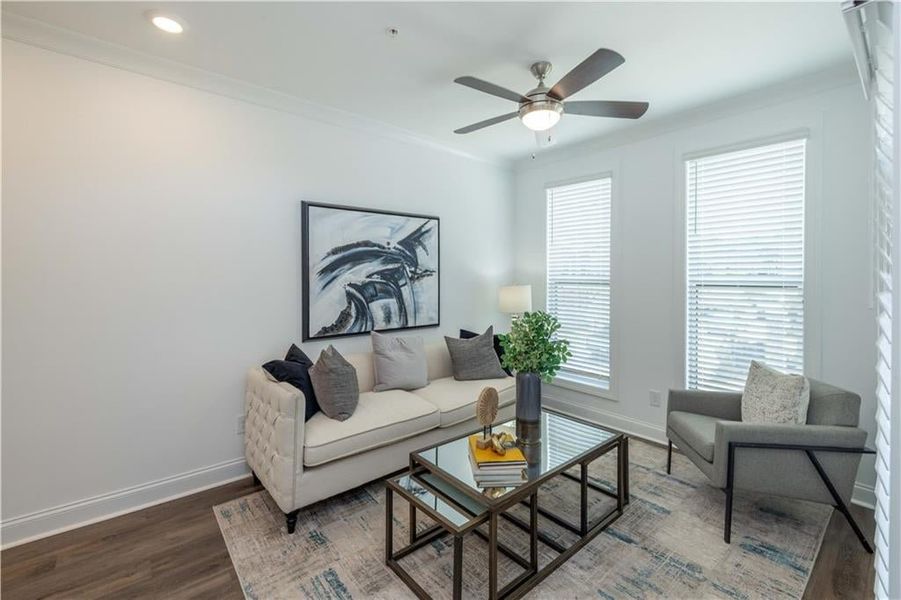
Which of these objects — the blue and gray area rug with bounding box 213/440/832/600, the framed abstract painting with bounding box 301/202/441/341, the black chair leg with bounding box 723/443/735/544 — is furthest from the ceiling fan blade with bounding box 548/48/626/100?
the blue and gray area rug with bounding box 213/440/832/600

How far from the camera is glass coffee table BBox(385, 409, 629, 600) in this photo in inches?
65.8

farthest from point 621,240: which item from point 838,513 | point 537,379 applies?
point 838,513

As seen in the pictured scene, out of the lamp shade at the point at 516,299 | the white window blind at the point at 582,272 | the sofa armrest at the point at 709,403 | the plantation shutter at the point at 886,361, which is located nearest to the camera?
the plantation shutter at the point at 886,361

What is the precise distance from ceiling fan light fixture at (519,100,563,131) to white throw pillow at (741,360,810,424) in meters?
2.09

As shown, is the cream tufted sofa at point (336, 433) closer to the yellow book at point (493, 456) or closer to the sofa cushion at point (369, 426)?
Answer: the sofa cushion at point (369, 426)

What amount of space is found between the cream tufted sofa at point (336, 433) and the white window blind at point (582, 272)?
4.96 feet

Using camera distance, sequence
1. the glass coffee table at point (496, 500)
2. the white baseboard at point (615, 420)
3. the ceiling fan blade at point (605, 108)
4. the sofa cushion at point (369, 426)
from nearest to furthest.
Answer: the glass coffee table at point (496, 500)
the ceiling fan blade at point (605, 108)
the sofa cushion at point (369, 426)
the white baseboard at point (615, 420)

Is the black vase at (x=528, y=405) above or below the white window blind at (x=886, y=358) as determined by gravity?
below

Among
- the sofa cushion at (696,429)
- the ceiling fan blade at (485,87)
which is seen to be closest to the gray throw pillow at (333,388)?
the ceiling fan blade at (485,87)

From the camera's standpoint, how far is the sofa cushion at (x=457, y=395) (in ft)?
9.70

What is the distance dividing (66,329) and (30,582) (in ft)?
4.07

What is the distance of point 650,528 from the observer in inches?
89.1

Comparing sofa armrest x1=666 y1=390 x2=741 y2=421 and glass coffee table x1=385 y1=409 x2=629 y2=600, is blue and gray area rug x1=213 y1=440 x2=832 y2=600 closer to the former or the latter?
glass coffee table x1=385 y1=409 x2=629 y2=600

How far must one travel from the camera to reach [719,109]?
3064 mm
